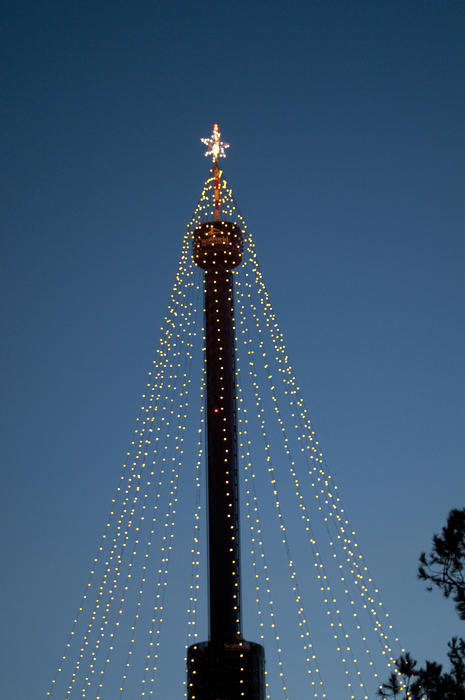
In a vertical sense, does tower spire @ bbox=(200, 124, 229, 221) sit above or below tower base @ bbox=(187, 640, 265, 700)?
above

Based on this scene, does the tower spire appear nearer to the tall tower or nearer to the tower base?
the tall tower

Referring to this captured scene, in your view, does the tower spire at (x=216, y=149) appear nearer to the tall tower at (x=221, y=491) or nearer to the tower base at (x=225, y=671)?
the tall tower at (x=221, y=491)

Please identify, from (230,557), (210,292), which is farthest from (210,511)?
(210,292)

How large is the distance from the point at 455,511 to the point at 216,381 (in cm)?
1818

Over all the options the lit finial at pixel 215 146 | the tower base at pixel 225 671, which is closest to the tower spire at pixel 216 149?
the lit finial at pixel 215 146

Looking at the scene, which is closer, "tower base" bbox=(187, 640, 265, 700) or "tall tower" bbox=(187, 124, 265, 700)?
"tower base" bbox=(187, 640, 265, 700)

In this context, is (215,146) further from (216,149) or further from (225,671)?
(225,671)

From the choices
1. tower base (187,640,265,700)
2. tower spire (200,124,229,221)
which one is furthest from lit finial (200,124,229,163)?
tower base (187,640,265,700)

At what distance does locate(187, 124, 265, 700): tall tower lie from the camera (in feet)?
93.7

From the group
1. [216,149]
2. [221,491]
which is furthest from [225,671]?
[216,149]

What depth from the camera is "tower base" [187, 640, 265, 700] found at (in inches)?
1110

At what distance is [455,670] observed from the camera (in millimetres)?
13820

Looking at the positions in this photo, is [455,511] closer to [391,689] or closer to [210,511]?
[391,689]

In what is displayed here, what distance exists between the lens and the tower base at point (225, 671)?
28203mm
